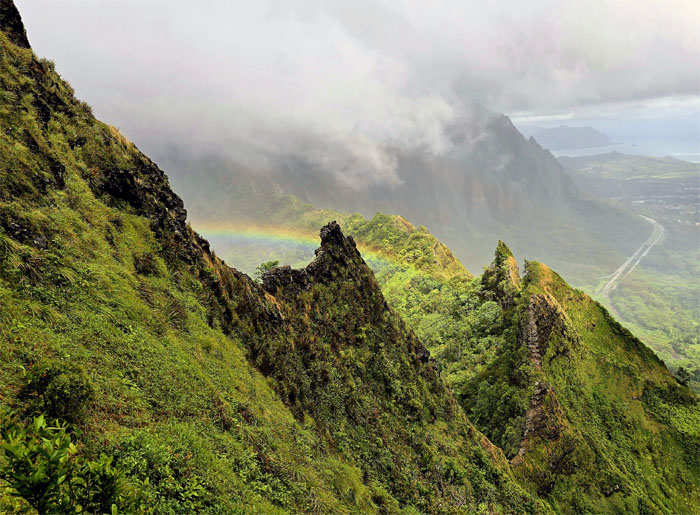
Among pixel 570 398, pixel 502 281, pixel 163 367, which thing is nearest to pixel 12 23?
pixel 163 367

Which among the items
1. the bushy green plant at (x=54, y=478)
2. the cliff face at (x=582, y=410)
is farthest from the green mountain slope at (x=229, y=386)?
the cliff face at (x=582, y=410)

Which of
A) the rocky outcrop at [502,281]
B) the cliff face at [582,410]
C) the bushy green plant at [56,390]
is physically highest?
the rocky outcrop at [502,281]

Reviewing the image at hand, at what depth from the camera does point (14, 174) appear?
1225cm

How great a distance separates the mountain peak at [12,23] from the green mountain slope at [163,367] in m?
0.07

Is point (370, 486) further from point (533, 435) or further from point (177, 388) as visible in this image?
point (533, 435)

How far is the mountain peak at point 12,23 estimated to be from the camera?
17.0 m

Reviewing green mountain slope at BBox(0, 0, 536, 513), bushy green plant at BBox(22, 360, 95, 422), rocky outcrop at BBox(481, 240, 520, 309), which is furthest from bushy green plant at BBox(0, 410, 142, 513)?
rocky outcrop at BBox(481, 240, 520, 309)

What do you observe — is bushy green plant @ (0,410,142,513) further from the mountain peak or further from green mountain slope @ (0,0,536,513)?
the mountain peak

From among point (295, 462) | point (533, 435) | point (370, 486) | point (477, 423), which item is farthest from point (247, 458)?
point (477, 423)

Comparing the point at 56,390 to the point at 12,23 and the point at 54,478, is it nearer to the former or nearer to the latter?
the point at 54,478

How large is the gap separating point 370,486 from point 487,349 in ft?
103

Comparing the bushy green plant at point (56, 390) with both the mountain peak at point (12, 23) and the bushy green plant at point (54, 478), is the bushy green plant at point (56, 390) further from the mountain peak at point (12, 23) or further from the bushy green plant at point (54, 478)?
the mountain peak at point (12, 23)

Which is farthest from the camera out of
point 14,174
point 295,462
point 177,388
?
point 295,462

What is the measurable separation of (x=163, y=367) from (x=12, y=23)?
1791cm
